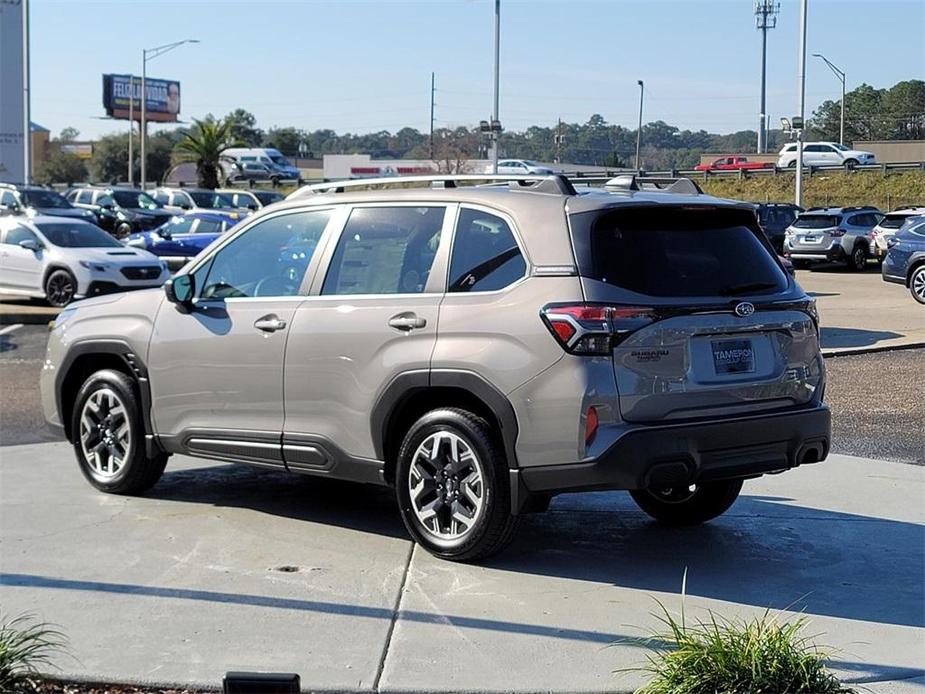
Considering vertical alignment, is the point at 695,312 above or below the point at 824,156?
below

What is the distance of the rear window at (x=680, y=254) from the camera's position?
19.9 feet

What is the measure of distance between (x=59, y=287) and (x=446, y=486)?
16320 mm

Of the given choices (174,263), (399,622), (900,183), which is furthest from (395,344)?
(900,183)

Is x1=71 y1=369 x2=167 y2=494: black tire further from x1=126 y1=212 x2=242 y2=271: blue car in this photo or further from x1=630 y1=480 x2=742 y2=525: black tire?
x1=126 y1=212 x2=242 y2=271: blue car

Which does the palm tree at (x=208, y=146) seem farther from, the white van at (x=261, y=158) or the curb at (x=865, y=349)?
the curb at (x=865, y=349)

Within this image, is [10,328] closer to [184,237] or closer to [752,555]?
[184,237]

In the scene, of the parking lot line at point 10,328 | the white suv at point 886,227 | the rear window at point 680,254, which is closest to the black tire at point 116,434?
the rear window at point 680,254

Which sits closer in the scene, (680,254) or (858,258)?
(680,254)

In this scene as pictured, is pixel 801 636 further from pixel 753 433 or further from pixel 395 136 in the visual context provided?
pixel 395 136

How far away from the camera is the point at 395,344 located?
21.6 ft

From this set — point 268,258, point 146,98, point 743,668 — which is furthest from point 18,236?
point 146,98

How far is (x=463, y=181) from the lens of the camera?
277 inches

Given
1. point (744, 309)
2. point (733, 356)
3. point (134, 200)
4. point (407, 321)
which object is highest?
point (134, 200)

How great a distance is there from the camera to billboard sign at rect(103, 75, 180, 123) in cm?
9775
